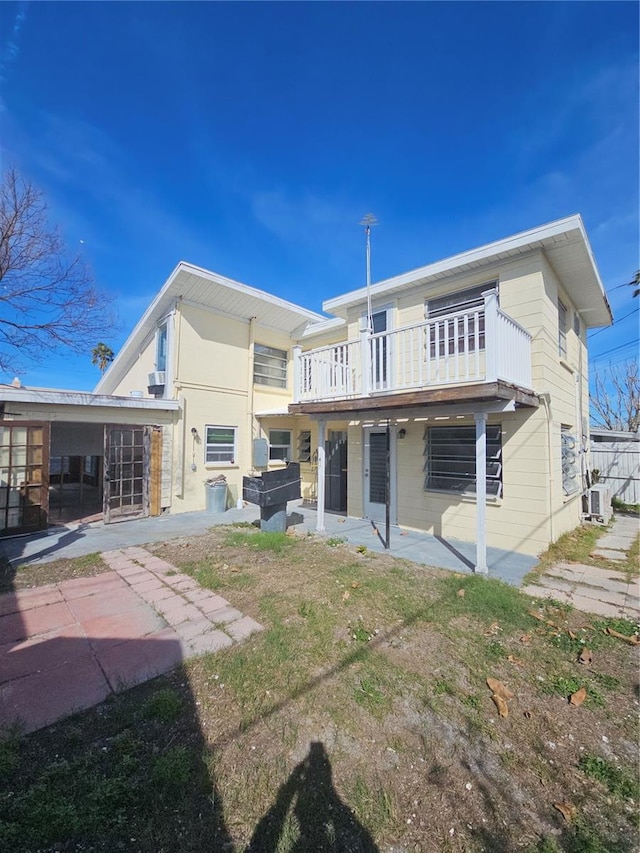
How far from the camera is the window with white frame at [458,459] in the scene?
21.2 ft

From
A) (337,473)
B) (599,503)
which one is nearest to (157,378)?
(337,473)

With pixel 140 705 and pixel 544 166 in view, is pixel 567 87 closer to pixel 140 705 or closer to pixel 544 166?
pixel 544 166

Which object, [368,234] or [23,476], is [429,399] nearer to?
[368,234]

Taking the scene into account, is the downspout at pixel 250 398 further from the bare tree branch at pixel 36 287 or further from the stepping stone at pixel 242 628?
the stepping stone at pixel 242 628

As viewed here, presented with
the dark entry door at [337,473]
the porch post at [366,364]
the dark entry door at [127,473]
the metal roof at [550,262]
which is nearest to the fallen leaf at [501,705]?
the porch post at [366,364]

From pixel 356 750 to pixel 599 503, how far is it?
9220 millimetres

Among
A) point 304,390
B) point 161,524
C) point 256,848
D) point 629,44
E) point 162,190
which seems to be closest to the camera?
point 256,848

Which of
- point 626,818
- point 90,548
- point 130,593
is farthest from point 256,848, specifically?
point 90,548

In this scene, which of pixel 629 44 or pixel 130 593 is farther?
pixel 629 44

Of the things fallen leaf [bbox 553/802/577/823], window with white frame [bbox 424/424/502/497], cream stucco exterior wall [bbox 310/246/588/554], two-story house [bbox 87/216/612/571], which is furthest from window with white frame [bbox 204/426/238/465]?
fallen leaf [bbox 553/802/577/823]

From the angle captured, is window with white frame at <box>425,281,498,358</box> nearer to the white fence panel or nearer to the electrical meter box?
the electrical meter box

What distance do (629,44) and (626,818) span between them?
1009cm

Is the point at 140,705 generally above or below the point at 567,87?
below

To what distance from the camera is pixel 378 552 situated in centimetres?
613
